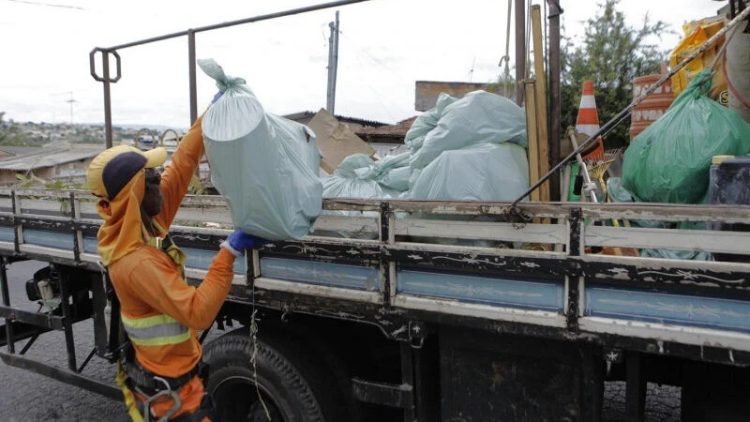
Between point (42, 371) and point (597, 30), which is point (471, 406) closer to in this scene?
point (42, 371)

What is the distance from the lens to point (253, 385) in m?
2.69

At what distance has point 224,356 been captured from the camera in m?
2.68

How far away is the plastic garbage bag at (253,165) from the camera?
192 centimetres

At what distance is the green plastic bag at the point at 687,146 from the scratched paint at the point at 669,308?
2.21 feet

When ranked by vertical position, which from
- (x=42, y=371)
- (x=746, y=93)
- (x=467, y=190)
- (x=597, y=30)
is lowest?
(x=42, y=371)

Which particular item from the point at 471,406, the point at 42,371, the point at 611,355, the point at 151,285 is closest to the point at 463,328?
the point at 471,406

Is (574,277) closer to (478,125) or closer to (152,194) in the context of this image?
(478,125)

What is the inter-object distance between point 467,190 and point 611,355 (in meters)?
0.85

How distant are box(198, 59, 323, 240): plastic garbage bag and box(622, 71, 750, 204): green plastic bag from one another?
1.36 metres

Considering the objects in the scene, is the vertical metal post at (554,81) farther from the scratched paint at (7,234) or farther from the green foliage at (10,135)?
the green foliage at (10,135)

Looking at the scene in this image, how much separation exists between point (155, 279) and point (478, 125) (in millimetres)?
1477

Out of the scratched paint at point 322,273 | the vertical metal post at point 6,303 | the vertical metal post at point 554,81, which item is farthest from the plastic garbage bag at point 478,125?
the vertical metal post at point 6,303

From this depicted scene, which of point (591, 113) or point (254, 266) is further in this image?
point (591, 113)

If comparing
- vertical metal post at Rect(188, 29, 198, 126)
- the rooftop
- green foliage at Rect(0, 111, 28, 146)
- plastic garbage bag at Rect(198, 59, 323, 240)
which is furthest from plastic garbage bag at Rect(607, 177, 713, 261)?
green foliage at Rect(0, 111, 28, 146)
